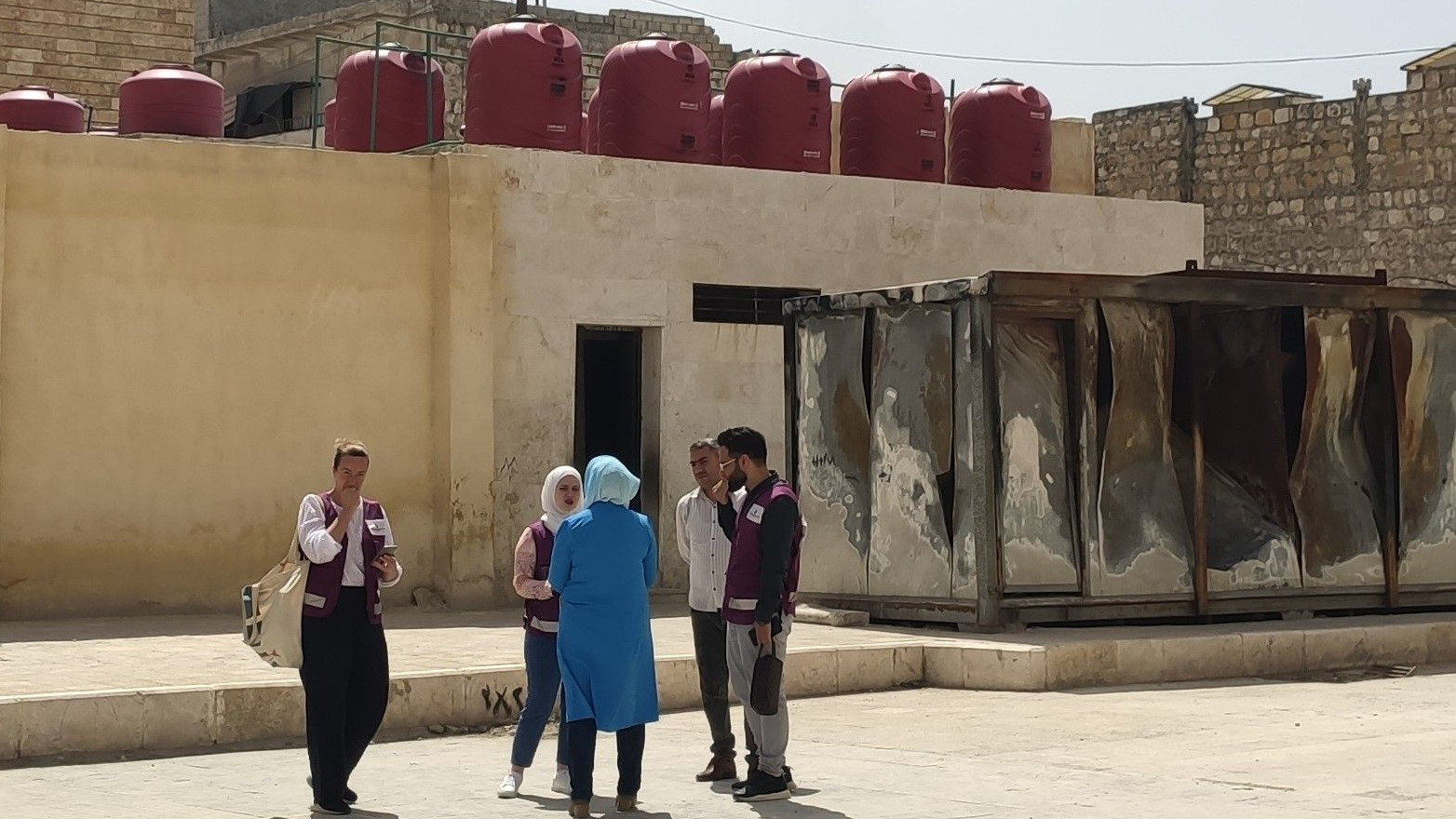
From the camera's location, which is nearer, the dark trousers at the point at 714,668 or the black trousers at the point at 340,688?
the black trousers at the point at 340,688

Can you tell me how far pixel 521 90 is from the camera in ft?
51.8

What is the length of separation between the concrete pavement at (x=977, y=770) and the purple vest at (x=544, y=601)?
2.22ft

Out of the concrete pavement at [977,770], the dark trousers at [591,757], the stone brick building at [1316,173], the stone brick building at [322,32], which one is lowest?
the concrete pavement at [977,770]

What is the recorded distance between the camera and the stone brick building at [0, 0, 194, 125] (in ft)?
66.7

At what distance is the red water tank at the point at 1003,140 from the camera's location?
18141 millimetres

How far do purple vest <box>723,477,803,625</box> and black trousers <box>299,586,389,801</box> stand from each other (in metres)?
1.39

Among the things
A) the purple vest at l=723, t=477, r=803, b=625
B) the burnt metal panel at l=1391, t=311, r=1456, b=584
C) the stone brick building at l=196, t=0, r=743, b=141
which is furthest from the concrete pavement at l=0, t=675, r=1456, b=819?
the stone brick building at l=196, t=0, r=743, b=141

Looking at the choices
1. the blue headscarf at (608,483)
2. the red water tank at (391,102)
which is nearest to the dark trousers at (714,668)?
the blue headscarf at (608,483)

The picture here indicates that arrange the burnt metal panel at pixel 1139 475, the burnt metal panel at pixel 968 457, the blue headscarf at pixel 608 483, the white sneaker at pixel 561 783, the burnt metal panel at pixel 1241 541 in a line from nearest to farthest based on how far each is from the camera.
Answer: the blue headscarf at pixel 608 483, the white sneaker at pixel 561 783, the burnt metal panel at pixel 968 457, the burnt metal panel at pixel 1139 475, the burnt metal panel at pixel 1241 541

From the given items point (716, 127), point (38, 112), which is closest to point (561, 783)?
point (38, 112)

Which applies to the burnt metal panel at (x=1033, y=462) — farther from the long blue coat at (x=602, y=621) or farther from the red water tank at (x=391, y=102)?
the red water tank at (x=391, y=102)

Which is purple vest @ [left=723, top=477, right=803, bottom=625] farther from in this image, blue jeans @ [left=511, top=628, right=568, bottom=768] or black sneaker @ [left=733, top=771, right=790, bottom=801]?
blue jeans @ [left=511, top=628, right=568, bottom=768]

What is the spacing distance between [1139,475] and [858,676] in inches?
99.3

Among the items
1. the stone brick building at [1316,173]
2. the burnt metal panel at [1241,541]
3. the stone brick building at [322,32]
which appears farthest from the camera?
the stone brick building at [322,32]
